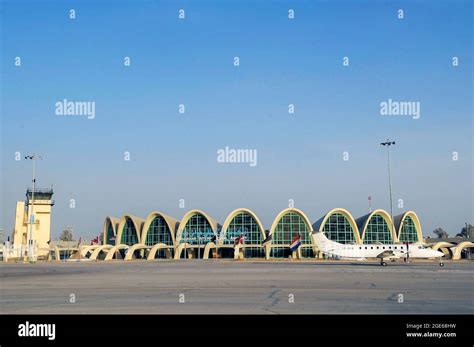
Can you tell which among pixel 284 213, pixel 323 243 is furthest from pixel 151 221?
pixel 323 243

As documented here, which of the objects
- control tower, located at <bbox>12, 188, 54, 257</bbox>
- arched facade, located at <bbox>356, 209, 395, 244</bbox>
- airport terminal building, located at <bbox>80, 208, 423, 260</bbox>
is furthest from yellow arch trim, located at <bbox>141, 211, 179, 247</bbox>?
arched facade, located at <bbox>356, 209, 395, 244</bbox>

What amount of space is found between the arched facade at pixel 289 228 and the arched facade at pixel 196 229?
556 inches

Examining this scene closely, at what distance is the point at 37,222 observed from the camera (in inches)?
4296

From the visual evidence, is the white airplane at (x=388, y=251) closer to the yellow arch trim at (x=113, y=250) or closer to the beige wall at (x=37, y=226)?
the yellow arch trim at (x=113, y=250)

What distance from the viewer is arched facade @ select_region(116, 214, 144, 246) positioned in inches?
4454

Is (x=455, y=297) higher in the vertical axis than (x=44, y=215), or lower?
lower

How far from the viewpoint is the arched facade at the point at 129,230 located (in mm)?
113144

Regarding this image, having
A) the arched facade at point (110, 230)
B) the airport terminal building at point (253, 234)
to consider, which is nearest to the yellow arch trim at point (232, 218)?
the airport terminal building at point (253, 234)

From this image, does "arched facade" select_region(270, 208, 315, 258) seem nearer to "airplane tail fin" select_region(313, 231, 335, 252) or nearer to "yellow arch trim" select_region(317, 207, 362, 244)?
"yellow arch trim" select_region(317, 207, 362, 244)

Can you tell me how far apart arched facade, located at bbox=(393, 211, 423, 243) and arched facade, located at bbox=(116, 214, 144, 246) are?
201 feet

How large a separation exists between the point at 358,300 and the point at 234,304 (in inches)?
199
